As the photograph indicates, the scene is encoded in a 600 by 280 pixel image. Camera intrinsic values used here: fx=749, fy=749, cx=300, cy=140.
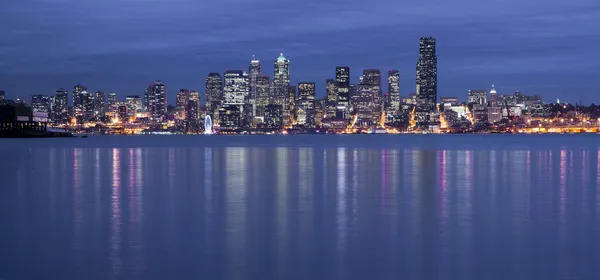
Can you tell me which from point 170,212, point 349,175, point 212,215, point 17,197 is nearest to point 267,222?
point 212,215

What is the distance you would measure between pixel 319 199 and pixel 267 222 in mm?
6637

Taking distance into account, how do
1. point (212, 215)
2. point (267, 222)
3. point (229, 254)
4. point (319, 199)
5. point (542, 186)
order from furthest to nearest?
point (542, 186), point (319, 199), point (212, 215), point (267, 222), point (229, 254)

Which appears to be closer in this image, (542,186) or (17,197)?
(17,197)

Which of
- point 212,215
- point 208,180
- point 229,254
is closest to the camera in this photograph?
point 229,254

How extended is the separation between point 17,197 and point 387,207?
14.2 metres

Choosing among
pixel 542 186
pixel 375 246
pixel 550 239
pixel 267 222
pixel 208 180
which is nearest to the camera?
pixel 375 246

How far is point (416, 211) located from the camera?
23266mm

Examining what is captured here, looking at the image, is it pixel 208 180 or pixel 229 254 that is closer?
pixel 229 254

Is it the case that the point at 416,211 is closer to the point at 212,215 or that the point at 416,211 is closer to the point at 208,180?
the point at 212,215

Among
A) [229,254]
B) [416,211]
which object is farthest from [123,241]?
[416,211]

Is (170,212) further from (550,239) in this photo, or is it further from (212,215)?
(550,239)

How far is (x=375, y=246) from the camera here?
55.5ft

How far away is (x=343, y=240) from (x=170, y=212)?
25.0 ft

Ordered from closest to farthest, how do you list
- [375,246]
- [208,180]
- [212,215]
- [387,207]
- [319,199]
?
[375,246], [212,215], [387,207], [319,199], [208,180]
